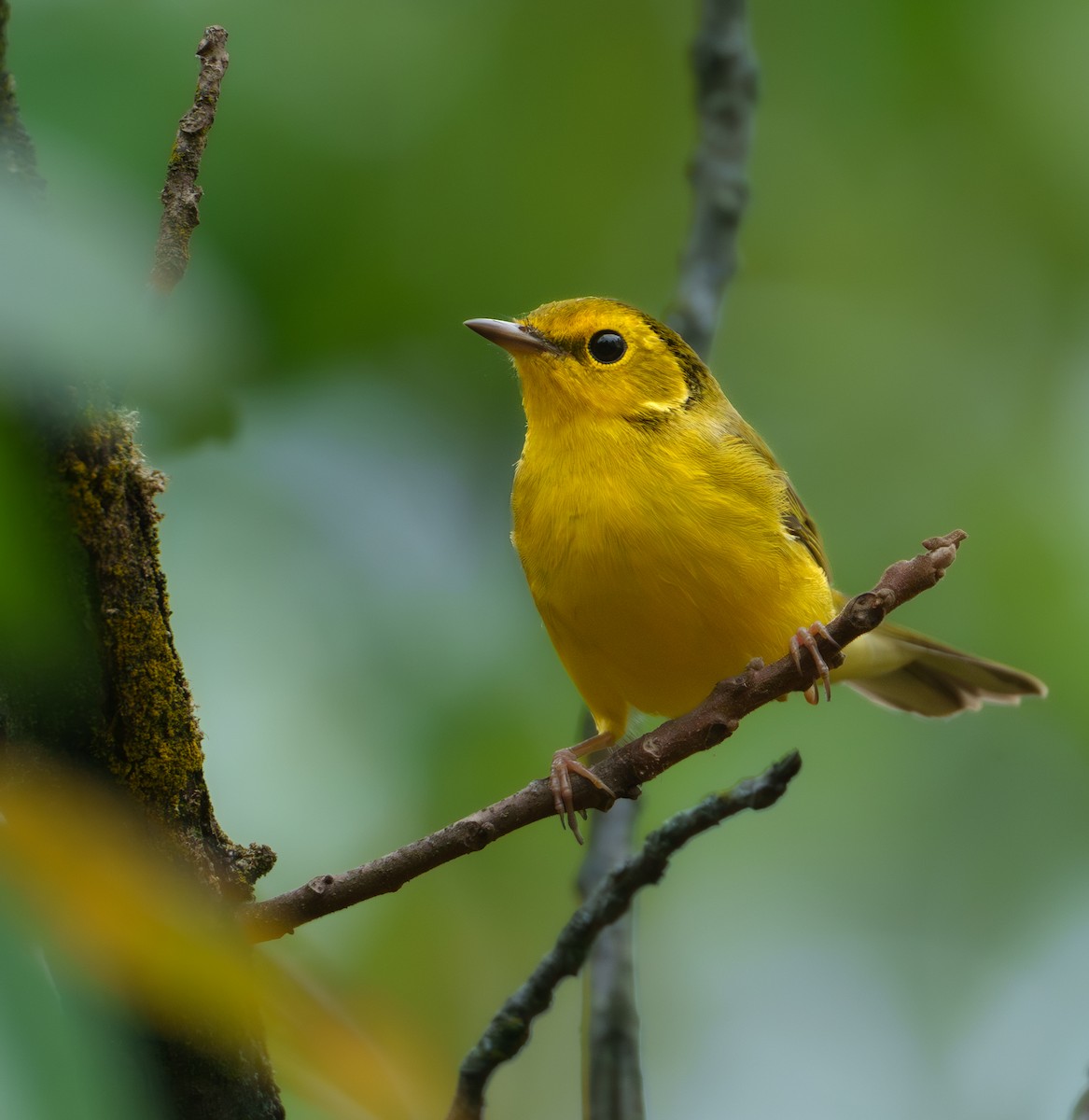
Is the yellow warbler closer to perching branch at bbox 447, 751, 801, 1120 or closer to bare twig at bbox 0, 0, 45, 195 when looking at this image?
perching branch at bbox 447, 751, 801, 1120

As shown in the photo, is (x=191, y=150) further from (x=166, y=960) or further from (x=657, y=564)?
(x=657, y=564)

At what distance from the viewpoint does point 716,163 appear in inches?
172

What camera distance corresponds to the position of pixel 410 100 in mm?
3760

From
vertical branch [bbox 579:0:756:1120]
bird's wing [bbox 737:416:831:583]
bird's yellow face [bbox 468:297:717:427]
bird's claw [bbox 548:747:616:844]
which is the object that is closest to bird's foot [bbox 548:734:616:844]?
bird's claw [bbox 548:747:616:844]

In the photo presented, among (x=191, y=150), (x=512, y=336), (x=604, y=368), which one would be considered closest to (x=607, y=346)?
(x=604, y=368)

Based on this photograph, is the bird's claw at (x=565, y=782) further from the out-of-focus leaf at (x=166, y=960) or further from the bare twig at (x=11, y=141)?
the bare twig at (x=11, y=141)

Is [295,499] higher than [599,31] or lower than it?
lower

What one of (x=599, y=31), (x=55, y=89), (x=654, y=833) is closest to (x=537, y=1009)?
(x=654, y=833)

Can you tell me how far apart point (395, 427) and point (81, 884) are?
7.76 feet

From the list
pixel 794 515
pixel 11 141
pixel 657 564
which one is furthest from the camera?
pixel 794 515

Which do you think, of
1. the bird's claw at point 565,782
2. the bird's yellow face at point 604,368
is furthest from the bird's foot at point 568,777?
the bird's yellow face at point 604,368

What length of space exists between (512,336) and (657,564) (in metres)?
0.85

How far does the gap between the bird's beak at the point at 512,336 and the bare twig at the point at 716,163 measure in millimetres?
484

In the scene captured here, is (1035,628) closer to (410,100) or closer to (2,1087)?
(410,100)
